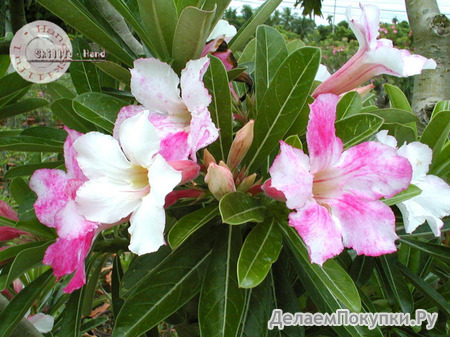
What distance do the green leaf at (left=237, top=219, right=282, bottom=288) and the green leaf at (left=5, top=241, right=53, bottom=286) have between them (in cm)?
34

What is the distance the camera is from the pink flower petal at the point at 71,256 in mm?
558

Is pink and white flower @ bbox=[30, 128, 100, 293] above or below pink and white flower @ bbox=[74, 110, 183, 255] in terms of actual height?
below

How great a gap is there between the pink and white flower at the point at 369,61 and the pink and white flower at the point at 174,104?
9.3 inches

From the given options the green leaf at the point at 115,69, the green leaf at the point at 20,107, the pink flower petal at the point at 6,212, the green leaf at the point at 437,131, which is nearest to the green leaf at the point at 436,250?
the green leaf at the point at 437,131

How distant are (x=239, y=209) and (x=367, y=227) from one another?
16cm

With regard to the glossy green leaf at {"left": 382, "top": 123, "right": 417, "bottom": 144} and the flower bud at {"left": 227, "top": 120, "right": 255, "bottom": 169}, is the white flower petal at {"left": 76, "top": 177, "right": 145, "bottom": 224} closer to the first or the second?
the flower bud at {"left": 227, "top": 120, "right": 255, "bottom": 169}

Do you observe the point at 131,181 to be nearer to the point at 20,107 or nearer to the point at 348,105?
the point at 348,105

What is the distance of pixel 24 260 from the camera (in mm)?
697

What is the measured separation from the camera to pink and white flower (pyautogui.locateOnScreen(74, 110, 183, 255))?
486 mm

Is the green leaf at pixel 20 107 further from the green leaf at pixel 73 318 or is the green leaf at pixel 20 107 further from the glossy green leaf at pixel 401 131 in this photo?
the glossy green leaf at pixel 401 131

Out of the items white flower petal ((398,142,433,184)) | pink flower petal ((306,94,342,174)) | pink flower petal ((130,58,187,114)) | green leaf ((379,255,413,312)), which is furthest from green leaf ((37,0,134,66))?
green leaf ((379,255,413,312))

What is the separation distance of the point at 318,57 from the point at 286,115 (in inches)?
3.7

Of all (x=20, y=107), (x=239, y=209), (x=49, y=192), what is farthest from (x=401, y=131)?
(x=20, y=107)

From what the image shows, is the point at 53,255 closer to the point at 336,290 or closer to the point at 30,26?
the point at 336,290
